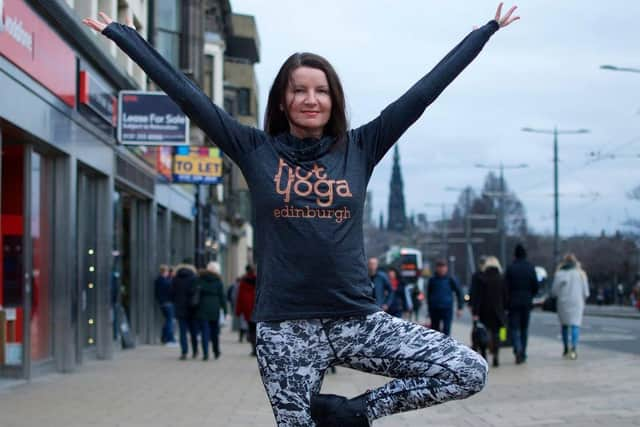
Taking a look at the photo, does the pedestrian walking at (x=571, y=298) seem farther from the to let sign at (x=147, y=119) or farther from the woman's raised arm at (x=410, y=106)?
the woman's raised arm at (x=410, y=106)

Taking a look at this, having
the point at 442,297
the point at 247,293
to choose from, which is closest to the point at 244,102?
the point at 247,293

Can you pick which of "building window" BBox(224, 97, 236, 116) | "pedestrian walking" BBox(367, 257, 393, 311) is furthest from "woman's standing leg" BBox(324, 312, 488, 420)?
"building window" BBox(224, 97, 236, 116)

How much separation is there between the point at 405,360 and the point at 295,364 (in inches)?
14.6

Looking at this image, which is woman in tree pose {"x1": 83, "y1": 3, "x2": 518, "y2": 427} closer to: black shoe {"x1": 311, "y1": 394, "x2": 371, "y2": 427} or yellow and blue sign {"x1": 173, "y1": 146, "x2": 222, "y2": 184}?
black shoe {"x1": 311, "y1": 394, "x2": 371, "y2": 427}

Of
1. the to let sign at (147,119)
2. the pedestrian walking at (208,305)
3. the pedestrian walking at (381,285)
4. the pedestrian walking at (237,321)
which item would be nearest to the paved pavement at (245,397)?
the pedestrian walking at (208,305)

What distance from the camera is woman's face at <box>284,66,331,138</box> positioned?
3973 millimetres

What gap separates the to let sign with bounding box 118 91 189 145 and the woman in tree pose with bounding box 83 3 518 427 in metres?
14.7

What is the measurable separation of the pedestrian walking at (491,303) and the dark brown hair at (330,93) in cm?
1285

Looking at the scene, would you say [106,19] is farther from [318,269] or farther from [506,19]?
[506,19]

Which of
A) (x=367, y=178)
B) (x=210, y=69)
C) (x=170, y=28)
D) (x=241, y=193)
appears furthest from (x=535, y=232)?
(x=367, y=178)

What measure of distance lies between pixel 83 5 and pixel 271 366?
14.2 meters

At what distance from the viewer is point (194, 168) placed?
2669cm

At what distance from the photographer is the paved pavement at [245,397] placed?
9586 millimetres

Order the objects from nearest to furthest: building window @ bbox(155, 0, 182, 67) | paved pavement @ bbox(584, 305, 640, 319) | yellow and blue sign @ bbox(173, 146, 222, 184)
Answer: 1. yellow and blue sign @ bbox(173, 146, 222, 184)
2. building window @ bbox(155, 0, 182, 67)
3. paved pavement @ bbox(584, 305, 640, 319)
